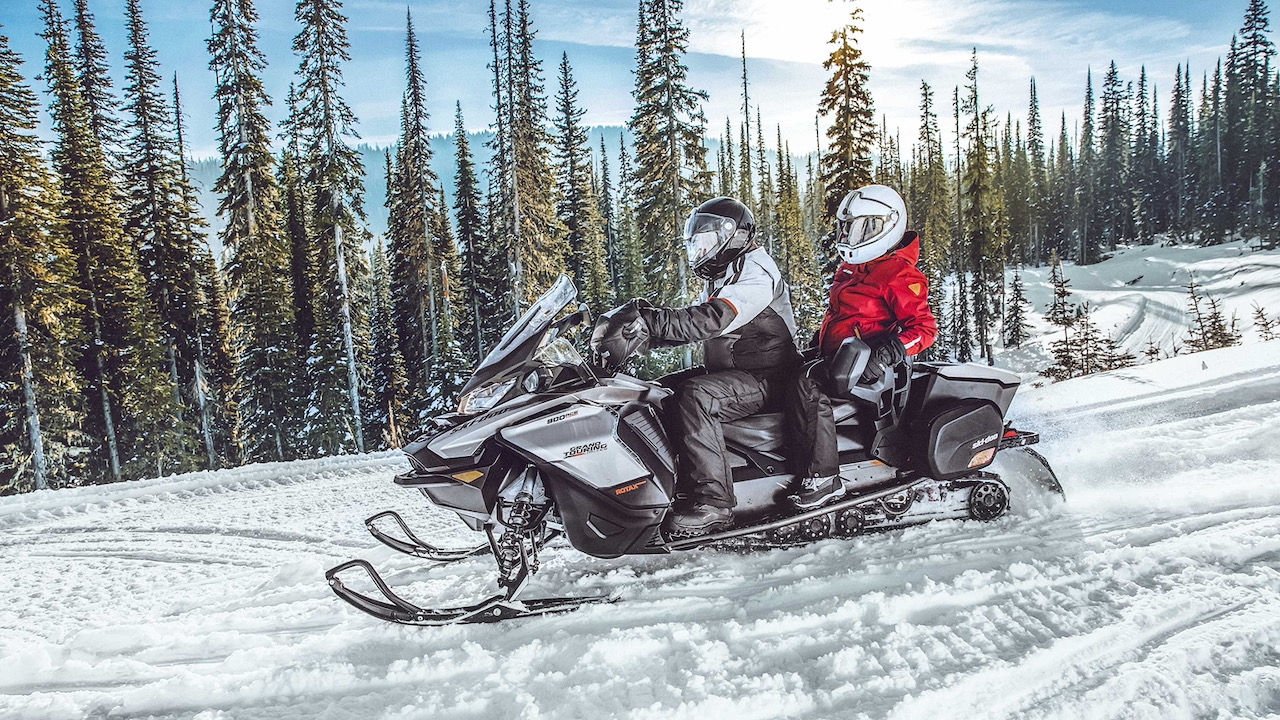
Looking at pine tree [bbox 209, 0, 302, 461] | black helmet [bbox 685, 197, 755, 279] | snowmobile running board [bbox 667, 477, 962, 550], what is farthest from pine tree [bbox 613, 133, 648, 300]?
snowmobile running board [bbox 667, 477, 962, 550]

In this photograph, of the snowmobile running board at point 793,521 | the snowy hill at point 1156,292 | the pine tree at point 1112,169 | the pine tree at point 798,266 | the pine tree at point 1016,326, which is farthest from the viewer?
the pine tree at point 1112,169

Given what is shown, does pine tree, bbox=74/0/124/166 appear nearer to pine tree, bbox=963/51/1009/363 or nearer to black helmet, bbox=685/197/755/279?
black helmet, bbox=685/197/755/279

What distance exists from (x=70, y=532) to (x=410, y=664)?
523 centimetres

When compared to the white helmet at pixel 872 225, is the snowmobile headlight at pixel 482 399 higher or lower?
lower

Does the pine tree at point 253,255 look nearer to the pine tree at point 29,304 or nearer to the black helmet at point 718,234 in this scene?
the pine tree at point 29,304

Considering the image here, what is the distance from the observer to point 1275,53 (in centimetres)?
5116

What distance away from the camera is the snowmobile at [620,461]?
3559mm

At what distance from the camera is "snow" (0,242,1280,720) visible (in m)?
2.60

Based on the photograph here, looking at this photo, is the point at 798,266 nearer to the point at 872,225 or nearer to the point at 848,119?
the point at 848,119

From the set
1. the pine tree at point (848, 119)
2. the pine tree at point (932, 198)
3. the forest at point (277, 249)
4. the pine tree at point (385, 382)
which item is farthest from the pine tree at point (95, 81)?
the pine tree at point (932, 198)

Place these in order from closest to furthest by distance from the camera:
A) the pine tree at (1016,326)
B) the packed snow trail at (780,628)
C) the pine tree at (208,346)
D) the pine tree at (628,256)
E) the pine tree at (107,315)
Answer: the packed snow trail at (780,628), the pine tree at (107,315), the pine tree at (208,346), the pine tree at (1016,326), the pine tree at (628,256)

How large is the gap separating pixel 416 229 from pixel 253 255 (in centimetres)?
788

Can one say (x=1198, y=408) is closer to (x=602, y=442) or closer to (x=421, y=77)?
(x=602, y=442)

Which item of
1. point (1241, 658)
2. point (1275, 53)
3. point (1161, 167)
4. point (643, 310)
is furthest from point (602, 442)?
point (1161, 167)
